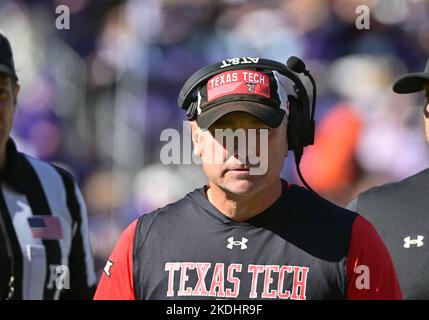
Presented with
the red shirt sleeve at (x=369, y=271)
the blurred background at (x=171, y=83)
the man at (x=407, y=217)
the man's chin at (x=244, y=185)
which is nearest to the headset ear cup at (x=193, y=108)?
the man's chin at (x=244, y=185)

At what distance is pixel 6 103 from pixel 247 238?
1601 millimetres

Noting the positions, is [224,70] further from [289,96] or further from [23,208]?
[23,208]

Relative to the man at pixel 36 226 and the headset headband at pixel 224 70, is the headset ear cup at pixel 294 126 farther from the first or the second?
the man at pixel 36 226

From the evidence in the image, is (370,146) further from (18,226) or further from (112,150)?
(18,226)

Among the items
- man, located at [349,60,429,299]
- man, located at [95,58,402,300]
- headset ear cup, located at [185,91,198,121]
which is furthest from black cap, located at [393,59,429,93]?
headset ear cup, located at [185,91,198,121]

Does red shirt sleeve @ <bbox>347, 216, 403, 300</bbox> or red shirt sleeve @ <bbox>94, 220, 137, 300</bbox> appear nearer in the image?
red shirt sleeve @ <bbox>347, 216, 403, 300</bbox>

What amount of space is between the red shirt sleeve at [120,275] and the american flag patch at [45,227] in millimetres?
1337

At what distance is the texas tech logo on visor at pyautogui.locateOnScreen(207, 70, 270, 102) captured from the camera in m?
2.49

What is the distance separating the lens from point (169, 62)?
240 inches

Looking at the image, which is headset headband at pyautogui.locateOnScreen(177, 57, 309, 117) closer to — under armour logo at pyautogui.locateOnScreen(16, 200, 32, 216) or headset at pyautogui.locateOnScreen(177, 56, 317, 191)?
headset at pyautogui.locateOnScreen(177, 56, 317, 191)

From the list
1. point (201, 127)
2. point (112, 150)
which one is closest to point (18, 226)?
point (201, 127)

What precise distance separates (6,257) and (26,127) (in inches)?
103

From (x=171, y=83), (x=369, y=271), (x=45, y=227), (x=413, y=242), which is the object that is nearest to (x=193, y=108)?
(x=369, y=271)

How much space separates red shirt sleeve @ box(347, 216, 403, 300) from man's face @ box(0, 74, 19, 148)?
183 centimetres
